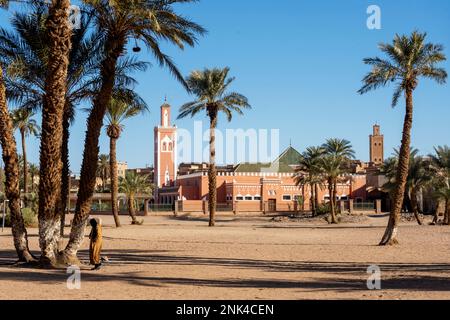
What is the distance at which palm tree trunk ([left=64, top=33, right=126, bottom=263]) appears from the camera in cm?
1664

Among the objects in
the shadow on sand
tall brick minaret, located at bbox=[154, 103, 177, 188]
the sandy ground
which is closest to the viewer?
the sandy ground

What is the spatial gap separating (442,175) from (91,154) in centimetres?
3574

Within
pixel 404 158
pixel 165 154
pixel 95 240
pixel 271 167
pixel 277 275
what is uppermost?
pixel 165 154

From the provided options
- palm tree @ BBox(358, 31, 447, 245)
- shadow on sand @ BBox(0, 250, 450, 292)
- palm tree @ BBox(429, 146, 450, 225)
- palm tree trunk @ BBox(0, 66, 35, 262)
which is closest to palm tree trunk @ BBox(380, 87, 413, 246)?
palm tree @ BBox(358, 31, 447, 245)

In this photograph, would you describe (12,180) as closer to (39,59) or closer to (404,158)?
(39,59)

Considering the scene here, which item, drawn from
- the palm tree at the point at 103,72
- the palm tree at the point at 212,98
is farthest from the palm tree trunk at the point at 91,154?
the palm tree at the point at 212,98

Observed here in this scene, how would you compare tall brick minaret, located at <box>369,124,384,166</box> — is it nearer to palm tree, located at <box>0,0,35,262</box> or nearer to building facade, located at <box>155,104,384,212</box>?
building facade, located at <box>155,104,384,212</box>

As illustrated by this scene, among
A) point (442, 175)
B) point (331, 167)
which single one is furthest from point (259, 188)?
point (442, 175)

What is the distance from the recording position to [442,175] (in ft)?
152

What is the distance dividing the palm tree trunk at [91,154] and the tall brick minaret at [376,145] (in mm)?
133425

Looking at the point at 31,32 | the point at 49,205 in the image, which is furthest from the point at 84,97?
the point at 49,205

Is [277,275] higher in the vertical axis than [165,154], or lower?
lower

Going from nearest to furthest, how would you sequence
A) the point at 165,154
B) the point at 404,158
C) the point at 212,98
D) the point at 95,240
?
1. the point at 95,240
2. the point at 404,158
3. the point at 212,98
4. the point at 165,154

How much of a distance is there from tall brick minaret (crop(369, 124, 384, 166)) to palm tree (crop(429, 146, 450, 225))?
98777mm
